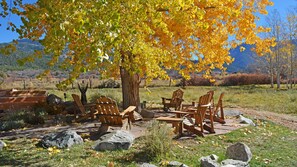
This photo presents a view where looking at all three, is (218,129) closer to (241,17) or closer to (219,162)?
(219,162)

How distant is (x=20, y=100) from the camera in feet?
48.5

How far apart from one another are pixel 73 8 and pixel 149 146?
3449 millimetres

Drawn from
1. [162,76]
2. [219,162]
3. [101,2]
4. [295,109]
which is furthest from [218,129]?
[295,109]

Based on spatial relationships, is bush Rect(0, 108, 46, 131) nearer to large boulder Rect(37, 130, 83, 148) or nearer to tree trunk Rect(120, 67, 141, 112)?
tree trunk Rect(120, 67, 141, 112)

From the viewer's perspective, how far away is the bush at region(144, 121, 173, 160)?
6227mm

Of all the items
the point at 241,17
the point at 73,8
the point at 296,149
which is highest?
the point at 241,17

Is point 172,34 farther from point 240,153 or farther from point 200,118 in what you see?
point 240,153

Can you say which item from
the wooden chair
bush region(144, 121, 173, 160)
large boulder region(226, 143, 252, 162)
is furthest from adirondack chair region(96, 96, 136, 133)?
large boulder region(226, 143, 252, 162)

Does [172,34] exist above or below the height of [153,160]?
above

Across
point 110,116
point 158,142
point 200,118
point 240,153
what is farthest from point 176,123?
point 240,153

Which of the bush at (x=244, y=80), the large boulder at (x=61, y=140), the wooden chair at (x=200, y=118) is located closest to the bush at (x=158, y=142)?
the large boulder at (x=61, y=140)

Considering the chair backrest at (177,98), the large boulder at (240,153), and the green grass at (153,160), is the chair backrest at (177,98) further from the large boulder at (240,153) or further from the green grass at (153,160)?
the large boulder at (240,153)

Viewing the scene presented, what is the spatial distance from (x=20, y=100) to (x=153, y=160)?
10.6m

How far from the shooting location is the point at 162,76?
932 centimetres
